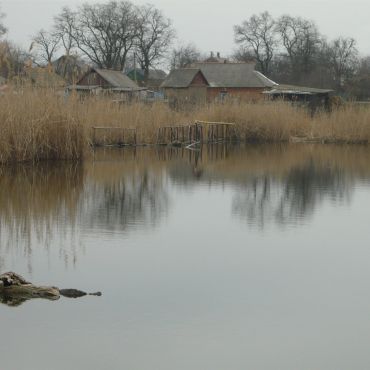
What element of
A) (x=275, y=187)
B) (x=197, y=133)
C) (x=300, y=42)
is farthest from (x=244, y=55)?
(x=275, y=187)

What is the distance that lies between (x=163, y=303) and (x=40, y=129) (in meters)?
11.3

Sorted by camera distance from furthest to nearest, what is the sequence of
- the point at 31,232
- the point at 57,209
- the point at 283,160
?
1. the point at 283,160
2. the point at 57,209
3. the point at 31,232

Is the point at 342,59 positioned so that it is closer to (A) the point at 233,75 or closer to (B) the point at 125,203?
(A) the point at 233,75

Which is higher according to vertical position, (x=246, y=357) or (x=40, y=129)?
(x=40, y=129)

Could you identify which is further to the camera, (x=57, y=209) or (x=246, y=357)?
(x=57, y=209)

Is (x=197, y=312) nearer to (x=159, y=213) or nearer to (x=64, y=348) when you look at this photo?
(x=64, y=348)

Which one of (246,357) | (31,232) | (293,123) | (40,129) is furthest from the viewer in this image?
(293,123)

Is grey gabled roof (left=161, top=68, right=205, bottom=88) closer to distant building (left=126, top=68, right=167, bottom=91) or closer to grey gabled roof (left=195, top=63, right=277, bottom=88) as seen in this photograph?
grey gabled roof (left=195, top=63, right=277, bottom=88)

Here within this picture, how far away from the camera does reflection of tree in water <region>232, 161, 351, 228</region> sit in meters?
11.2

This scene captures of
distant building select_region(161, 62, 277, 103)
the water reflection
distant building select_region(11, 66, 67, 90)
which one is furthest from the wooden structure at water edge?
distant building select_region(161, 62, 277, 103)

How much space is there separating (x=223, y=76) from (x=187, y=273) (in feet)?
186

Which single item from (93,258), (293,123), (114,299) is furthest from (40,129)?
(293,123)

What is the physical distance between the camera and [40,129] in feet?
55.7

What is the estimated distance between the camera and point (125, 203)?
12.0m
